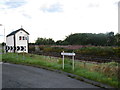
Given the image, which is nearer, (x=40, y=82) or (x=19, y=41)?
(x=40, y=82)

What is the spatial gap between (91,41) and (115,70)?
4948 cm

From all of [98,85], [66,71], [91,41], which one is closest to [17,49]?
[66,71]

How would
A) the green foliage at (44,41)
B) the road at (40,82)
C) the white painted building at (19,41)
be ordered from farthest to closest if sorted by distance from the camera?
the green foliage at (44,41)
the white painted building at (19,41)
the road at (40,82)

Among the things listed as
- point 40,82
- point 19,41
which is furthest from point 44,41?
point 40,82

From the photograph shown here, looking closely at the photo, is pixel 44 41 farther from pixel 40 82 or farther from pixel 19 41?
pixel 40 82

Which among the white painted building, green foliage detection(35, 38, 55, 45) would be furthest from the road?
green foliage detection(35, 38, 55, 45)

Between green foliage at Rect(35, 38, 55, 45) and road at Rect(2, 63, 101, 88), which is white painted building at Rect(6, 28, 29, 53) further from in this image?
green foliage at Rect(35, 38, 55, 45)

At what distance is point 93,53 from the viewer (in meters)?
24.4

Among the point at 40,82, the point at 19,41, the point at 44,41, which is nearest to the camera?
the point at 40,82

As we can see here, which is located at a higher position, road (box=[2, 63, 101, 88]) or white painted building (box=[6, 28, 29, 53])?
white painted building (box=[6, 28, 29, 53])

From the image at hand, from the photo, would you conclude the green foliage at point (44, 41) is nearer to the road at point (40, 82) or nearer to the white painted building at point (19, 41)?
the white painted building at point (19, 41)

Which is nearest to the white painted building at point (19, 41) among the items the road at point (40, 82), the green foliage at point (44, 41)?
the road at point (40, 82)

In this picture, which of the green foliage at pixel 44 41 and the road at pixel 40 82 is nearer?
the road at pixel 40 82

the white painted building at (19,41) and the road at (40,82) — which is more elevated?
the white painted building at (19,41)
